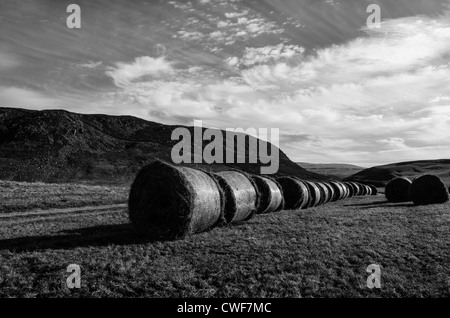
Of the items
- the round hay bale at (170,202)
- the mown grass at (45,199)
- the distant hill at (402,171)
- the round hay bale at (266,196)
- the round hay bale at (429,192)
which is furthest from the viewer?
the distant hill at (402,171)

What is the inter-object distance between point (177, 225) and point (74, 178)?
6063cm

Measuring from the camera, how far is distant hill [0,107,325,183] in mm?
69000

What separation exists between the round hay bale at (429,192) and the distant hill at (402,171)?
56.3m

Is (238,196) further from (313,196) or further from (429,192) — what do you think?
(429,192)

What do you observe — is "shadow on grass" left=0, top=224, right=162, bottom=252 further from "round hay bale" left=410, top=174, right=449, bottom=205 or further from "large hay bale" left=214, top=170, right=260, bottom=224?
"round hay bale" left=410, top=174, right=449, bottom=205

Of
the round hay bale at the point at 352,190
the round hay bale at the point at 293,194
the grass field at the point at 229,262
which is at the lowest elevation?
the round hay bale at the point at 352,190

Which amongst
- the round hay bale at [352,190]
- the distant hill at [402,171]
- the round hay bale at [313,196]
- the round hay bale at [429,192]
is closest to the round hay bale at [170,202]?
the round hay bale at [313,196]

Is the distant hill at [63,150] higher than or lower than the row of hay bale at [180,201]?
higher

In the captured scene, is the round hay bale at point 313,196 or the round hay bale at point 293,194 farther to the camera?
the round hay bale at point 313,196

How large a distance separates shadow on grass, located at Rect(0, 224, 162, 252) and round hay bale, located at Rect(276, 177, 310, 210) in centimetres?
1277

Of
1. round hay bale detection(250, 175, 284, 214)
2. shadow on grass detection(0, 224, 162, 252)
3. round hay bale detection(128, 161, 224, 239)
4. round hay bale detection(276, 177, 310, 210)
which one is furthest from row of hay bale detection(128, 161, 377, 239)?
round hay bale detection(276, 177, 310, 210)

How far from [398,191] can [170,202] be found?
2918cm

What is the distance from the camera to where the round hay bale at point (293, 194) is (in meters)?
24.2

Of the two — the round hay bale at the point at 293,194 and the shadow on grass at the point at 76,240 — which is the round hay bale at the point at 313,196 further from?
the shadow on grass at the point at 76,240
